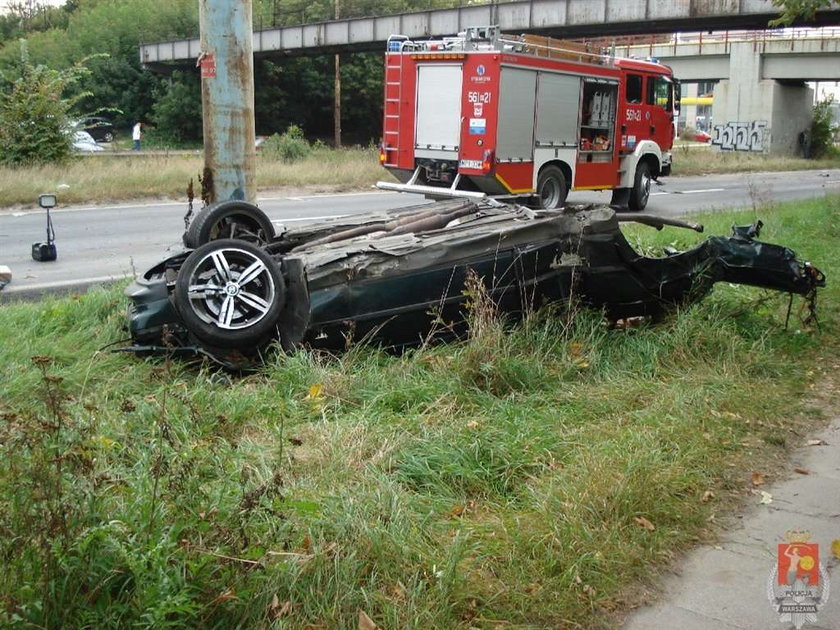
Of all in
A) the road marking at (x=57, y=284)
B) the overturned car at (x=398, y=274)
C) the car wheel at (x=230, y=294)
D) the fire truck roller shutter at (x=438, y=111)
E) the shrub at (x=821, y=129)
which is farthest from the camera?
the shrub at (x=821, y=129)

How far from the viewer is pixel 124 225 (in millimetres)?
15172

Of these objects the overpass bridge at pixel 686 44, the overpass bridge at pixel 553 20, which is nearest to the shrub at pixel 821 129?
the overpass bridge at pixel 686 44

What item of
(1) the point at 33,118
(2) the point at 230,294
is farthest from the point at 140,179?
(2) the point at 230,294

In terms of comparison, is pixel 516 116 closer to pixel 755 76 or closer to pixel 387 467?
pixel 387 467

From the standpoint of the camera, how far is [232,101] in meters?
8.15

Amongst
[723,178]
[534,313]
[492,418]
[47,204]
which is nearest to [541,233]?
[534,313]

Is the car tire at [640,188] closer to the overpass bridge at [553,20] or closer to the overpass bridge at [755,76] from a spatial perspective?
the overpass bridge at [553,20]

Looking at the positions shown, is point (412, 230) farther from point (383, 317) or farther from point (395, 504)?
point (395, 504)

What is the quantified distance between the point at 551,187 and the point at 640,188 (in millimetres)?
3282

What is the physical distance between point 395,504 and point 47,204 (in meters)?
6.38

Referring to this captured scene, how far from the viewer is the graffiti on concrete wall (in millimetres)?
56219

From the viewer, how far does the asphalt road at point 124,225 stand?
34.6ft

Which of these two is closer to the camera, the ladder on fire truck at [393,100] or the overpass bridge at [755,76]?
the ladder on fire truck at [393,100]

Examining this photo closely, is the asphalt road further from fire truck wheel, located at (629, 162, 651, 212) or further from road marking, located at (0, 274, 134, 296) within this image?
fire truck wheel, located at (629, 162, 651, 212)
